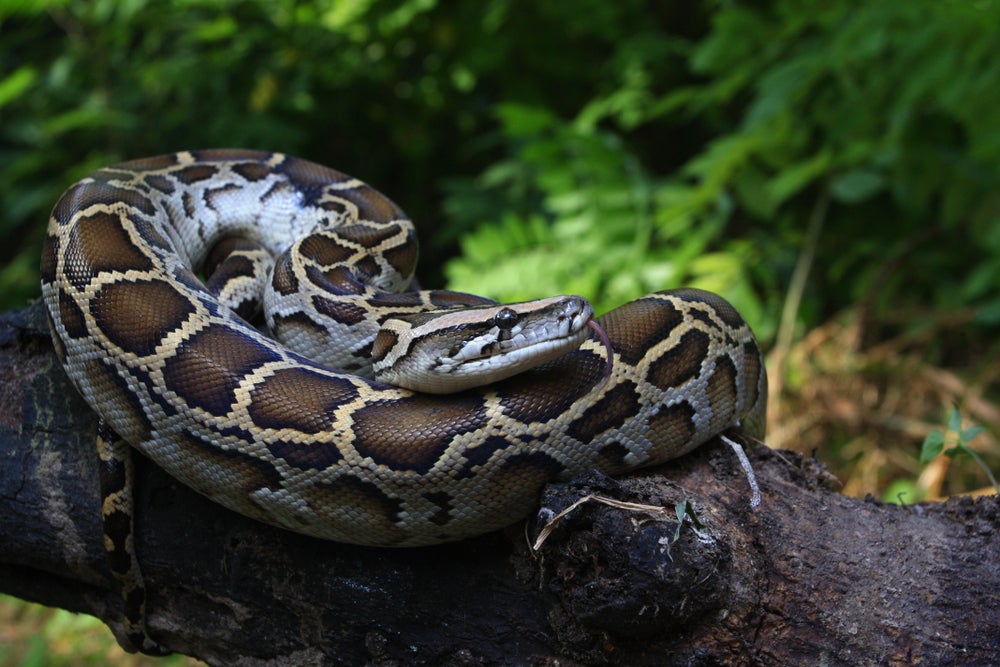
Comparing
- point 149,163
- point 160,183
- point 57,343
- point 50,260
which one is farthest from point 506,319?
point 149,163

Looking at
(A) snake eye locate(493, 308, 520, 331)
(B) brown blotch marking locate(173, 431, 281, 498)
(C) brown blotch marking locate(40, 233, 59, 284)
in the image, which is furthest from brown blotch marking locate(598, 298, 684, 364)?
(C) brown blotch marking locate(40, 233, 59, 284)

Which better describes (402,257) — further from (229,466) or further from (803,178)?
(803,178)

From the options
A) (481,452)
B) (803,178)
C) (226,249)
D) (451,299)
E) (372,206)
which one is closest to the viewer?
(481,452)

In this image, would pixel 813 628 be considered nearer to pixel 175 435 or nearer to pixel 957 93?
pixel 175 435

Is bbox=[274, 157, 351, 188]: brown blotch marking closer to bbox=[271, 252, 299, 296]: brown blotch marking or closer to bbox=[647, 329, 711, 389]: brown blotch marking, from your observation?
bbox=[271, 252, 299, 296]: brown blotch marking

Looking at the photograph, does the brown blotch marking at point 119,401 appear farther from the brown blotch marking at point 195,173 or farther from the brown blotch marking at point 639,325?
the brown blotch marking at point 639,325

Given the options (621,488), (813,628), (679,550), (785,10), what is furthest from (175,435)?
(785,10)

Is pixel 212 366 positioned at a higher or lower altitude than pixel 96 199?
lower
